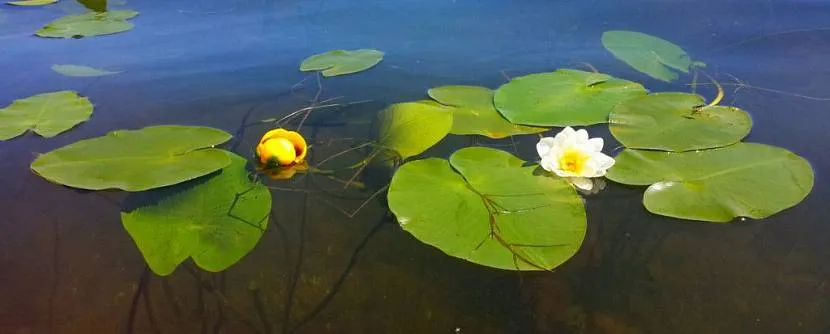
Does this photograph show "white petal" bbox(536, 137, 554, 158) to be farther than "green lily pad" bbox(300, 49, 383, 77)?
No

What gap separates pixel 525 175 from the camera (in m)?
0.96

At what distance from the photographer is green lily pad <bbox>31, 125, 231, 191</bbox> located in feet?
3.18

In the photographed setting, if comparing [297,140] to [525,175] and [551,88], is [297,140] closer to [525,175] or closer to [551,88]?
[525,175]

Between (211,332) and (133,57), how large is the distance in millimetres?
1267

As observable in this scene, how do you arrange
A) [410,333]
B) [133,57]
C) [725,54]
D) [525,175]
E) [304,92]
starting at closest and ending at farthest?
1. [410,333]
2. [525,175]
3. [304,92]
4. [725,54]
5. [133,57]

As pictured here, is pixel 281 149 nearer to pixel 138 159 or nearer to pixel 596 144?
pixel 138 159

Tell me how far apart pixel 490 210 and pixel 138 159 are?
0.69 m

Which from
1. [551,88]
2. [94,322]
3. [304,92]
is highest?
[551,88]

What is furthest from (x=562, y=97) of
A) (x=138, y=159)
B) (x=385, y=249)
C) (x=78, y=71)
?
(x=78, y=71)

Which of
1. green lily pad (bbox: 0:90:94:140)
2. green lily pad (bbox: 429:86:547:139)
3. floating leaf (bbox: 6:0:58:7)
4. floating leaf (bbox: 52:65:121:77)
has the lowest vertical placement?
green lily pad (bbox: 0:90:94:140)

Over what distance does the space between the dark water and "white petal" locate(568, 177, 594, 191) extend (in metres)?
0.03

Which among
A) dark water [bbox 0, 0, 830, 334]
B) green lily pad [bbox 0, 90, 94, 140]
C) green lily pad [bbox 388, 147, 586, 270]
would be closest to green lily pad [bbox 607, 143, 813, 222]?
dark water [bbox 0, 0, 830, 334]

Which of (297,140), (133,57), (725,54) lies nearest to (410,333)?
(297,140)

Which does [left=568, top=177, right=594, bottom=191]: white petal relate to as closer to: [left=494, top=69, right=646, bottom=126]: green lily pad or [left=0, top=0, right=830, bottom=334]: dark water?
[left=0, top=0, right=830, bottom=334]: dark water
